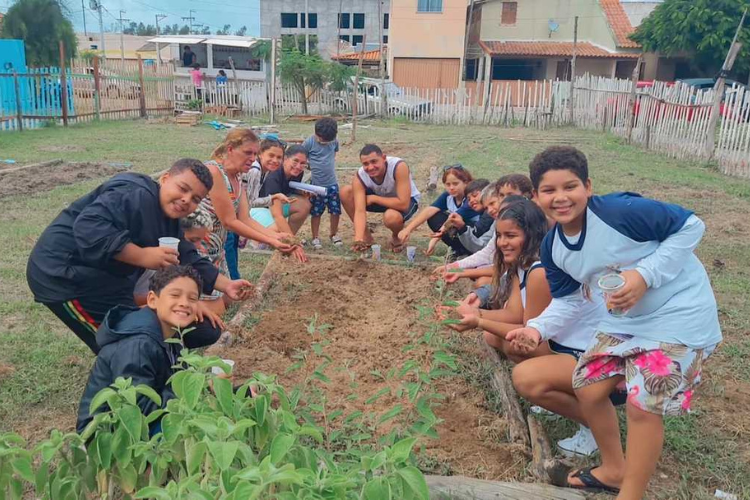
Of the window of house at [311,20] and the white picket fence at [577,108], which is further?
the window of house at [311,20]

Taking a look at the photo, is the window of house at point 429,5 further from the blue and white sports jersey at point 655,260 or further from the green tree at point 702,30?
the blue and white sports jersey at point 655,260

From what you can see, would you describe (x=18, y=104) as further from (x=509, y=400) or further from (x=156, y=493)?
(x=156, y=493)

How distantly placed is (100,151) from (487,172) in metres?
7.63

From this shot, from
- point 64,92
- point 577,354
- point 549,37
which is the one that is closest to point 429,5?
point 549,37

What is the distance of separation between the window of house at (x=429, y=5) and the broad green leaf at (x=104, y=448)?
30.0 meters

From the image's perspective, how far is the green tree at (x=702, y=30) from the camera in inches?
1005

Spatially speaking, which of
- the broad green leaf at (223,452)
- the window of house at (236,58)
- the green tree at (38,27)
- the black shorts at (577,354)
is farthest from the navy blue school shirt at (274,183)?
the window of house at (236,58)

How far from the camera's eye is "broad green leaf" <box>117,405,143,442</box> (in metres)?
1.73

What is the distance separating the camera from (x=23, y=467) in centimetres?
166

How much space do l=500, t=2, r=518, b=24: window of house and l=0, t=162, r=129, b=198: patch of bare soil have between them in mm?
24905

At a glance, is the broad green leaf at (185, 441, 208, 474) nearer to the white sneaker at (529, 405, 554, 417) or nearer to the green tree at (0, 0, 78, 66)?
the white sneaker at (529, 405, 554, 417)

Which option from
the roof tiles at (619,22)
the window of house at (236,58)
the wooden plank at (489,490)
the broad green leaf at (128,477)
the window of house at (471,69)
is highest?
the roof tiles at (619,22)

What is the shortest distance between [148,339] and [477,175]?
857 centimetres

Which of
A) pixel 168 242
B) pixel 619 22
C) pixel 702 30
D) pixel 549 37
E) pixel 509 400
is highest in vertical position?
pixel 619 22
